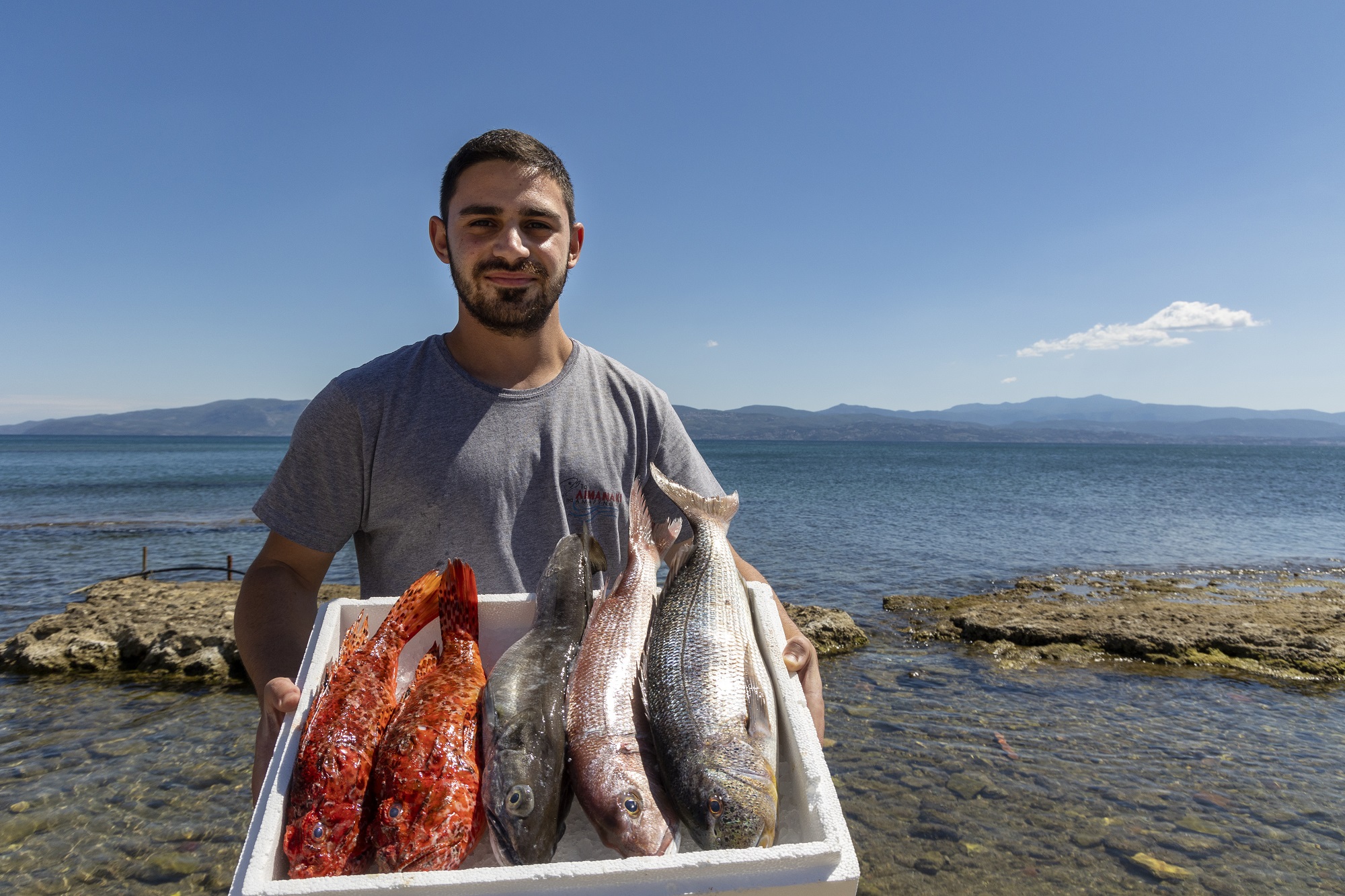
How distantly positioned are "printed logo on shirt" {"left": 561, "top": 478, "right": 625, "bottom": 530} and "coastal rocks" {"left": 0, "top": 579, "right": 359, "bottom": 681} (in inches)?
388

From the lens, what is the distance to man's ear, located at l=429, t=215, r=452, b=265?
3.32m

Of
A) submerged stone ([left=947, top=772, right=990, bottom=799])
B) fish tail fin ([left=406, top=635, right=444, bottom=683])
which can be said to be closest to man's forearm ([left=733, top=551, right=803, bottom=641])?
fish tail fin ([left=406, top=635, right=444, bottom=683])

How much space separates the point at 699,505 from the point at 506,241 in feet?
4.24

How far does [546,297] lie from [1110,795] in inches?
312

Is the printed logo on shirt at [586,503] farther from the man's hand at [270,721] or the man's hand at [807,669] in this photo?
the man's hand at [270,721]

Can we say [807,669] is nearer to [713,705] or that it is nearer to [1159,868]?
[713,705]

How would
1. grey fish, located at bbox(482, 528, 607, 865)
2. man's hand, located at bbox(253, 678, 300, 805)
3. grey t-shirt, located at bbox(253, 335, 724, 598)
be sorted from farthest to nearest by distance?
grey t-shirt, located at bbox(253, 335, 724, 598)
man's hand, located at bbox(253, 678, 300, 805)
grey fish, located at bbox(482, 528, 607, 865)

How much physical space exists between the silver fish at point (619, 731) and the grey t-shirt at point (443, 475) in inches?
28.2

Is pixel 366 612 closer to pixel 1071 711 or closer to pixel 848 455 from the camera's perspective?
pixel 1071 711

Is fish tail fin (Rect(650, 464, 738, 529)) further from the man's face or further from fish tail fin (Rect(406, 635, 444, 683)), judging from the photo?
fish tail fin (Rect(406, 635, 444, 683))

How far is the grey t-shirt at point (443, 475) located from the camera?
2998 millimetres

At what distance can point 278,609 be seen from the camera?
9.27 feet

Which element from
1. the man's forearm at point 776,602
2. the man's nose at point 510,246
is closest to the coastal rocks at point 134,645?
the man's nose at point 510,246

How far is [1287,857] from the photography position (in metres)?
6.61
